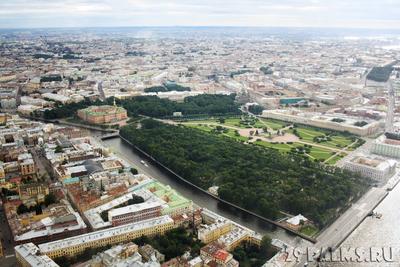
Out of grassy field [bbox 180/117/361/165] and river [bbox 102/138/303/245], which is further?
grassy field [bbox 180/117/361/165]

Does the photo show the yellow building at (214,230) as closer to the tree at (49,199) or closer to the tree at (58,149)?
the tree at (49,199)

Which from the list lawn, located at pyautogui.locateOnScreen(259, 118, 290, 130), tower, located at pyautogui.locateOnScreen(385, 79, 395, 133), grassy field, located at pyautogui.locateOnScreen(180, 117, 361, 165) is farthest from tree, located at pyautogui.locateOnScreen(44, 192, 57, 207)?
tower, located at pyautogui.locateOnScreen(385, 79, 395, 133)

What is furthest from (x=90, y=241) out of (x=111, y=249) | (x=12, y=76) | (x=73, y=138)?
(x=12, y=76)

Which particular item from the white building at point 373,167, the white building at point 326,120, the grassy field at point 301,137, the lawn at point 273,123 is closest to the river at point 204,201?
the white building at point 373,167

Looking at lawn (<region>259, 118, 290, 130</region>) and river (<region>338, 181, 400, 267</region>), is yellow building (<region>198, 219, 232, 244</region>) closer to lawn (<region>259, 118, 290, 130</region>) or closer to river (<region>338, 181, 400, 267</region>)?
river (<region>338, 181, 400, 267</region>)

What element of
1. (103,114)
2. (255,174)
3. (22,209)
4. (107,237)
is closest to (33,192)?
(22,209)

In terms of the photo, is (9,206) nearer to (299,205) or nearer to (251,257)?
(251,257)

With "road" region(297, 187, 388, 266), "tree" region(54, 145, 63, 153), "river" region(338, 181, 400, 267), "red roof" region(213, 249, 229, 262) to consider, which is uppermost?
"tree" region(54, 145, 63, 153)

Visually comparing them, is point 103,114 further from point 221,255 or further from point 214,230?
point 221,255
